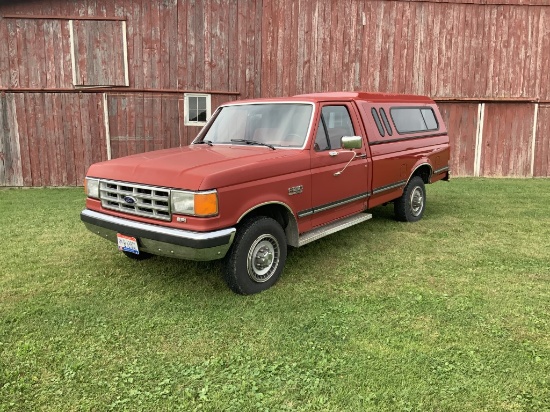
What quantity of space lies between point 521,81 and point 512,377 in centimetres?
1157

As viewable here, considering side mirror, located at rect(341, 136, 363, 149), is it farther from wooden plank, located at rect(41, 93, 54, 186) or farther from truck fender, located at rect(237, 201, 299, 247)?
wooden plank, located at rect(41, 93, 54, 186)

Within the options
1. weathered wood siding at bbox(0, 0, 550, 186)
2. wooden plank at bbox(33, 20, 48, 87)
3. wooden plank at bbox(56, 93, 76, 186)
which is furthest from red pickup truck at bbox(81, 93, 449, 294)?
wooden plank at bbox(33, 20, 48, 87)

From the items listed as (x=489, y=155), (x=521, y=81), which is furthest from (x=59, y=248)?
(x=521, y=81)

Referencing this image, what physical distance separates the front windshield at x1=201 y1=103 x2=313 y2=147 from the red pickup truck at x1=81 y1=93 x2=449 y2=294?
1 cm

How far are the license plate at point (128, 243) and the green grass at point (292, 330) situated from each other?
473 mm

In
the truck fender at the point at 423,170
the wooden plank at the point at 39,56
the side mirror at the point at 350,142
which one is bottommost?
the truck fender at the point at 423,170

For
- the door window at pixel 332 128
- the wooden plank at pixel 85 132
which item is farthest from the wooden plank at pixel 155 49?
the door window at pixel 332 128

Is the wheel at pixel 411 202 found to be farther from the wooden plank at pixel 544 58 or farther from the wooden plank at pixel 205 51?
the wooden plank at pixel 544 58

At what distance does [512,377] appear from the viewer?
9.49 ft

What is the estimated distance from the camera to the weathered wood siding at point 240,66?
10672 millimetres

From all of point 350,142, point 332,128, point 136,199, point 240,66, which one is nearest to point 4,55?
point 240,66

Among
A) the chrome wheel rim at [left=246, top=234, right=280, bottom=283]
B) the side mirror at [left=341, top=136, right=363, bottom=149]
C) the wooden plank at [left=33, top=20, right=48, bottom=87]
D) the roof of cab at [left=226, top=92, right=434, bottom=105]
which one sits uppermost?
the wooden plank at [left=33, top=20, right=48, bottom=87]

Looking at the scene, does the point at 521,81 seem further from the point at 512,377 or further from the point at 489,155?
the point at 512,377

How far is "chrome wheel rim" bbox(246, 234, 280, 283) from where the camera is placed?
Answer: 4.23m
